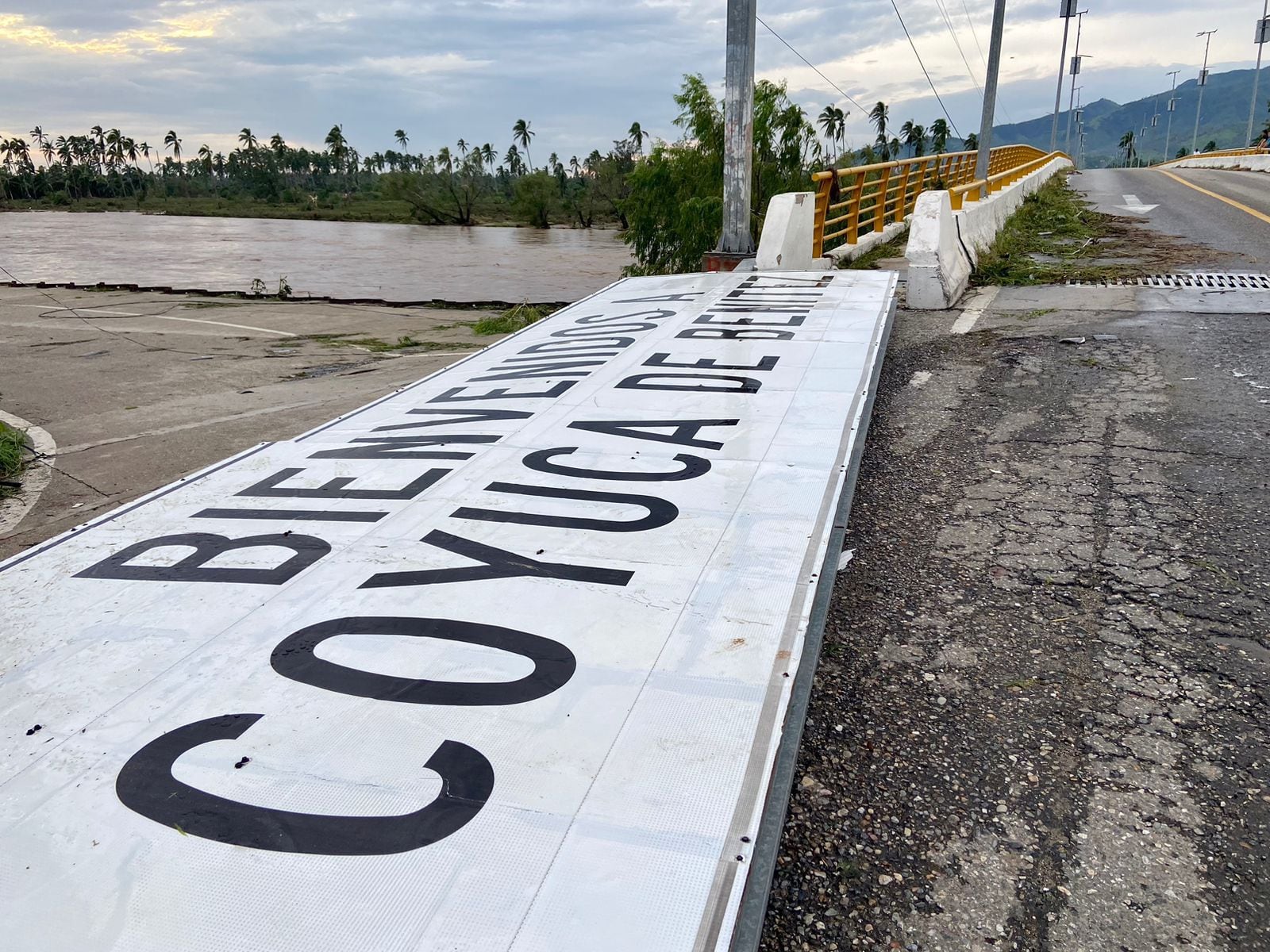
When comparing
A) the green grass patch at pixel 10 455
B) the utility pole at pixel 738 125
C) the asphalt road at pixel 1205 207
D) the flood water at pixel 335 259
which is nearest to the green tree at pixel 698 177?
the flood water at pixel 335 259

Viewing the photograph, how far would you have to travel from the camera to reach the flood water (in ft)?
101

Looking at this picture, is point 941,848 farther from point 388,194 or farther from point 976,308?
point 388,194

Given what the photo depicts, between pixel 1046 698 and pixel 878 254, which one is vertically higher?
pixel 878 254

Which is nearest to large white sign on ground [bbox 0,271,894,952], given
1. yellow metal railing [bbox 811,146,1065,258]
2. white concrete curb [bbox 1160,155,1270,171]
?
yellow metal railing [bbox 811,146,1065,258]

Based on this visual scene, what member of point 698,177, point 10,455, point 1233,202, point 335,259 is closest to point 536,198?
point 335,259

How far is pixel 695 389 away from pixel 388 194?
8518 centimetres

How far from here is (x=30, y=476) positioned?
703cm

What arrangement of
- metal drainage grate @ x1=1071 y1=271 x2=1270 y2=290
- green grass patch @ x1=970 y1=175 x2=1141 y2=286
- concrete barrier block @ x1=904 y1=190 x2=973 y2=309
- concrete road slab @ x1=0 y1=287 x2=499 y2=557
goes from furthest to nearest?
1. green grass patch @ x1=970 y1=175 x2=1141 y2=286
2. metal drainage grate @ x1=1071 y1=271 x2=1270 y2=290
3. concrete barrier block @ x1=904 y1=190 x2=973 y2=309
4. concrete road slab @ x1=0 y1=287 x2=499 y2=557

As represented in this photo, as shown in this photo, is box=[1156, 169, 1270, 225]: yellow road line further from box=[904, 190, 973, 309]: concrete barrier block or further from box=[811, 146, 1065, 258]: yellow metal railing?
box=[904, 190, 973, 309]: concrete barrier block

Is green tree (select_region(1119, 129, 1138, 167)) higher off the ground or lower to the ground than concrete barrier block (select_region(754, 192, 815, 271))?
higher

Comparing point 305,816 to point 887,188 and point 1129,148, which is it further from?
point 1129,148

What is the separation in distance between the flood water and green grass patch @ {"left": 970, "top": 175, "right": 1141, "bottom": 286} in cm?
1482

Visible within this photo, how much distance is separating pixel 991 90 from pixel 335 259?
116 feet

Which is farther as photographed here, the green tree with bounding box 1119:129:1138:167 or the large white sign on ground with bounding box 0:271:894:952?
the green tree with bounding box 1119:129:1138:167
